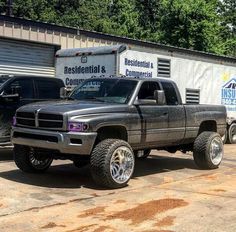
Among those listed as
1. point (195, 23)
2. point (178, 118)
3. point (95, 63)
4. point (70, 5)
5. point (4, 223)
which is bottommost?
point (4, 223)

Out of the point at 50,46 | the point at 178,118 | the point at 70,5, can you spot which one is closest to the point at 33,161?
the point at 178,118

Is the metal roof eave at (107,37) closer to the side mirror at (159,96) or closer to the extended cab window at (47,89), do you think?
the extended cab window at (47,89)

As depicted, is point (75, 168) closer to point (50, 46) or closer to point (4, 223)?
point (4, 223)

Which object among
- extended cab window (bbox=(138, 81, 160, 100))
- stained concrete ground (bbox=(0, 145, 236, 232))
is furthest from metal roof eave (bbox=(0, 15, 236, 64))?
stained concrete ground (bbox=(0, 145, 236, 232))

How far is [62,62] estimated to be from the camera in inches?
609

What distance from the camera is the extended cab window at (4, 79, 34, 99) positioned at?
12.1 meters

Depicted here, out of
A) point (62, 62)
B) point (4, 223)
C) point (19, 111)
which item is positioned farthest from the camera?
point (62, 62)

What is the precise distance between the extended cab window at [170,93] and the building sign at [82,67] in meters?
3.16

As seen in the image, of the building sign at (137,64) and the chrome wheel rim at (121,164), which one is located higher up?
the building sign at (137,64)

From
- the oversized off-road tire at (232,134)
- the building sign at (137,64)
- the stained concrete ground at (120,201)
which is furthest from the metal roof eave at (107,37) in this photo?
the stained concrete ground at (120,201)

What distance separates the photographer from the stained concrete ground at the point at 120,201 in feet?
21.4

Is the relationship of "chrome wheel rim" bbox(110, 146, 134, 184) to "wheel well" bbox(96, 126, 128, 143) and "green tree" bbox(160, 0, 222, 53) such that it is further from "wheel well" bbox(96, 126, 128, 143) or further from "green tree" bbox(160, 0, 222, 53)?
"green tree" bbox(160, 0, 222, 53)

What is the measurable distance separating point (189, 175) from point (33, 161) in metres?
3.09

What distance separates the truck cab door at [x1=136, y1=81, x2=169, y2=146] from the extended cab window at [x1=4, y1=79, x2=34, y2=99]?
3446 millimetres
